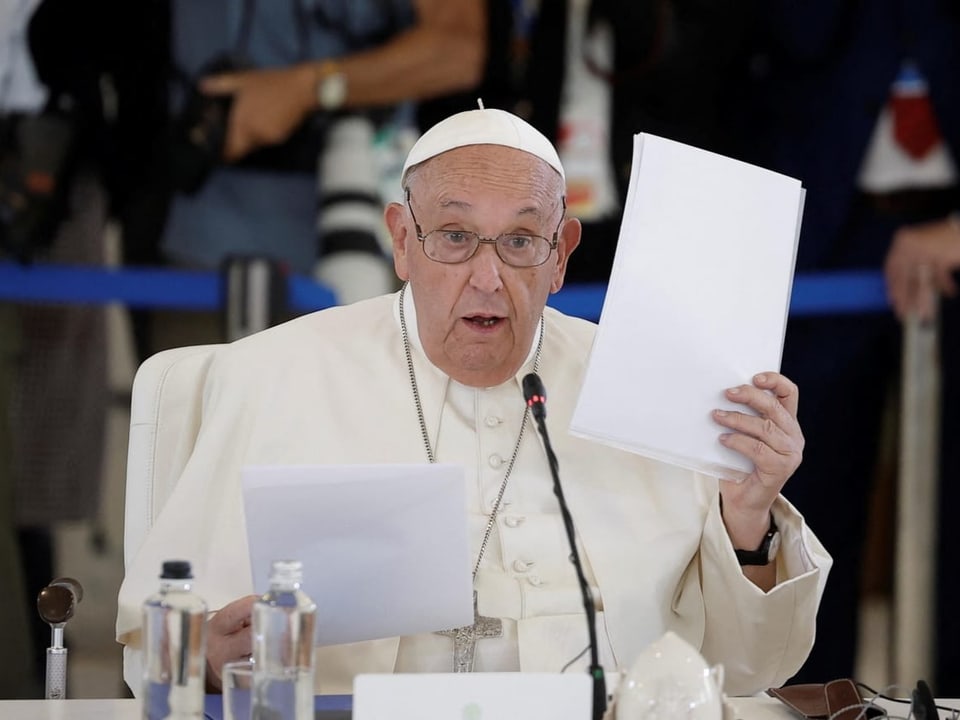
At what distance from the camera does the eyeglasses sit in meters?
3.20

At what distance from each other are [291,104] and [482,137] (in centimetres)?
254

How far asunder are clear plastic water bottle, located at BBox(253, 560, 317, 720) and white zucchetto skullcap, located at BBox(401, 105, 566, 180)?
1.33 metres

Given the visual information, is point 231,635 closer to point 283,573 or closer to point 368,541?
point 368,541

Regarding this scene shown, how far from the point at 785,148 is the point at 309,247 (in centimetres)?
182

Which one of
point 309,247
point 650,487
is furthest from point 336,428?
point 309,247

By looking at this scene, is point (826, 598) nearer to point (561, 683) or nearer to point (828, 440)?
point (828, 440)

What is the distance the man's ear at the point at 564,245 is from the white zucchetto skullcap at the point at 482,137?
128 mm

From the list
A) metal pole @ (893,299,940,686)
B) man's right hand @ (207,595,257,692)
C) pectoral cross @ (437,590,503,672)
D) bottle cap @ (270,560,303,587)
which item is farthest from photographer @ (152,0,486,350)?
bottle cap @ (270,560,303,587)

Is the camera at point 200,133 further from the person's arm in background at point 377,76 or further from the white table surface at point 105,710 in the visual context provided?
the white table surface at point 105,710

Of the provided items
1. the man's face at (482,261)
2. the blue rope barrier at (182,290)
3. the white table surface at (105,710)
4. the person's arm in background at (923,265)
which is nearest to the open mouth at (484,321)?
the man's face at (482,261)

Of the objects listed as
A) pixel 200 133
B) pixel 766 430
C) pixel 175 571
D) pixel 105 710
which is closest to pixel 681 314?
pixel 766 430

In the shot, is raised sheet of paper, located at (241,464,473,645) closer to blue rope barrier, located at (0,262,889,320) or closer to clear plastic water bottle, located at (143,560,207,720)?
clear plastic water bottle, located at (143,560,207,720)

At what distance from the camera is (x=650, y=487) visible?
3.28m

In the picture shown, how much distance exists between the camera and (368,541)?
8.29 feet
